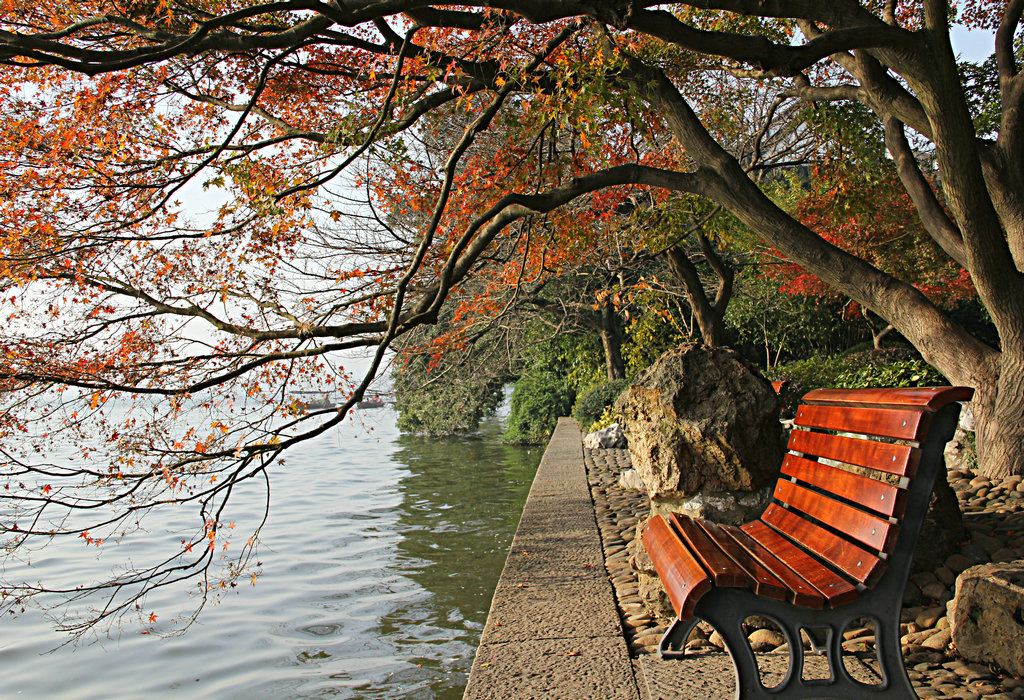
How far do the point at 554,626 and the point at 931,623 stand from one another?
1.95 meters

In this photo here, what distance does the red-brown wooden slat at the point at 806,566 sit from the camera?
272 cm

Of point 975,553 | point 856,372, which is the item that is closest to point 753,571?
point 975,553

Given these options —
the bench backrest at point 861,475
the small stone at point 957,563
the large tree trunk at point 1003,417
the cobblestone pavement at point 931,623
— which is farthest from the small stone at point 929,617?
the large tree trunk at point 1003,417

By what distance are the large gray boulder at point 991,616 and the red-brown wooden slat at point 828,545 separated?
76 centimetres

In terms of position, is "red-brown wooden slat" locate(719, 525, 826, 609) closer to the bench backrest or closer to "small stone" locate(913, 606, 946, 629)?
the bench backrest

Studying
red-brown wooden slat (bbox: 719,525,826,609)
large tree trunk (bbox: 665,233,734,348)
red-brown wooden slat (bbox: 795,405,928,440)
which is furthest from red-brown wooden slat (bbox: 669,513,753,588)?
large tree trunk (bbox: 665,233,734,348)

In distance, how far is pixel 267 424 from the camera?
16.2 feet

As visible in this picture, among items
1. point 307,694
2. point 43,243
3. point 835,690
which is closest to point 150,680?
point 307,694

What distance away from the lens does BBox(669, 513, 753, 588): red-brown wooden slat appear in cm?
264

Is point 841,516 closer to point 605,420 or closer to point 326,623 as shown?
point 326,623

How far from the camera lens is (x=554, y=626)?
14.1 feet

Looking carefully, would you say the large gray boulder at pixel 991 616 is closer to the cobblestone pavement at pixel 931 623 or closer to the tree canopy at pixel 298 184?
the cobblestone pavement at pixel 931 623

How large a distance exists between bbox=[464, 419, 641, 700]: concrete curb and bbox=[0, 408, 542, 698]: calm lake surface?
0.78m

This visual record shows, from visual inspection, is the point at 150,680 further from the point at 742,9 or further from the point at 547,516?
the point at 742,9
